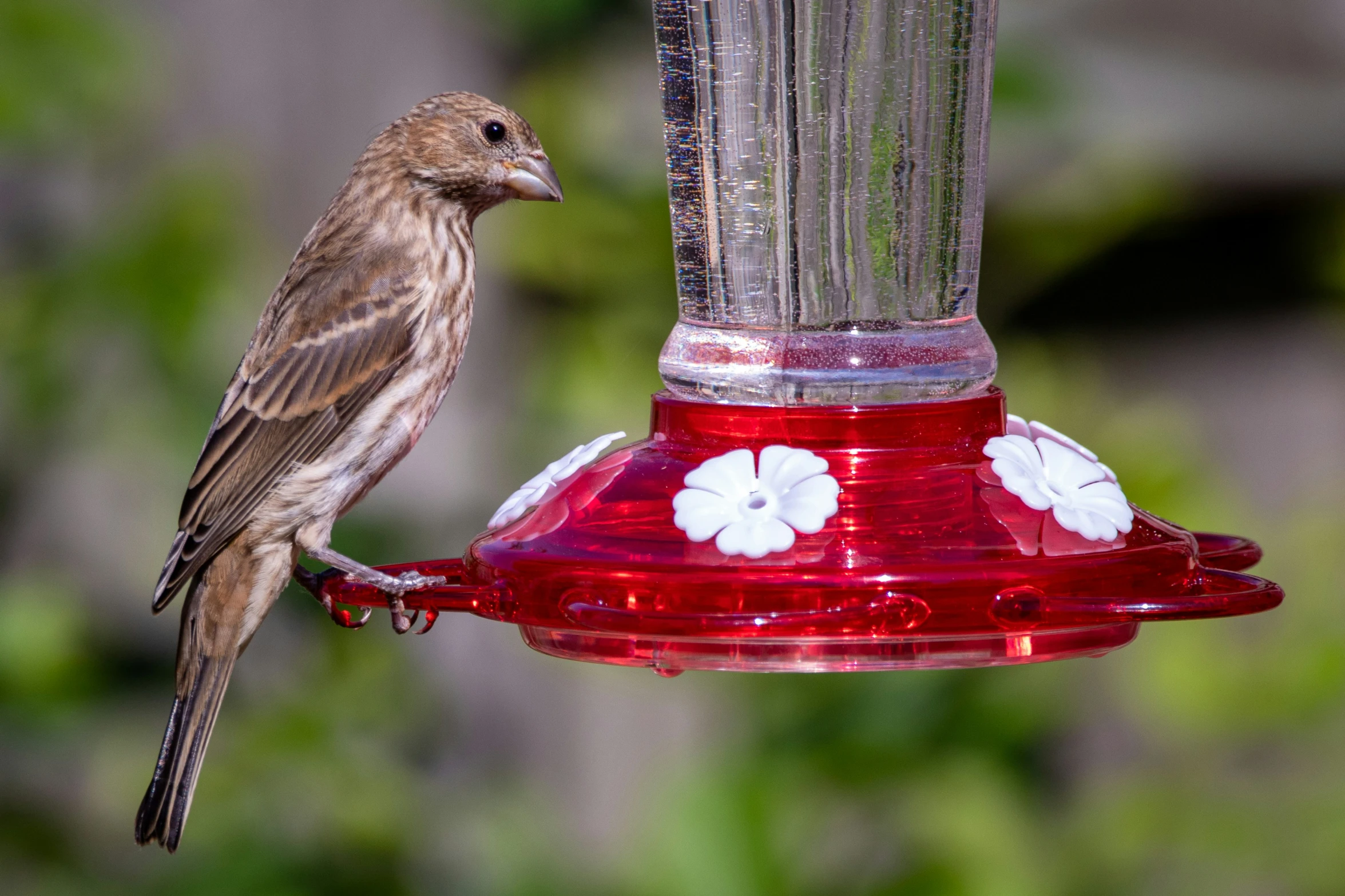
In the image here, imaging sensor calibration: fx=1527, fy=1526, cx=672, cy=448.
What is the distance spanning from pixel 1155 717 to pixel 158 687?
3299mm

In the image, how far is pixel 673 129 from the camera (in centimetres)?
→ 320

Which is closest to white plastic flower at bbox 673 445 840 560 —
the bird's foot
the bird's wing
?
the bird's foot

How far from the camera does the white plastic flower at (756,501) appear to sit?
7.51 feet

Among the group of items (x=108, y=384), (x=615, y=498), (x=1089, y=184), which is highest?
(x=1089, y=184)

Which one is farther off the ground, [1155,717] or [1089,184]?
[1089,184]

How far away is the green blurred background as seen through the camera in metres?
4.55

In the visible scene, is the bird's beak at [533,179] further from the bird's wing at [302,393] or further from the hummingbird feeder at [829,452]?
the hummingbird feeder at [829,452]

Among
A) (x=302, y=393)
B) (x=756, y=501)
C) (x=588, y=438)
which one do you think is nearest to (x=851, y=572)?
(x=756, y=501)

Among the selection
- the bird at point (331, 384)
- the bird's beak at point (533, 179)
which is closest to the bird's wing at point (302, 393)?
the bird at point (331, 384)

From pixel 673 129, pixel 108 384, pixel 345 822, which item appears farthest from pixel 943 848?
pixel 108 384

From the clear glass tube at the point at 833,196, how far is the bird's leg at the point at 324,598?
2.60 feet

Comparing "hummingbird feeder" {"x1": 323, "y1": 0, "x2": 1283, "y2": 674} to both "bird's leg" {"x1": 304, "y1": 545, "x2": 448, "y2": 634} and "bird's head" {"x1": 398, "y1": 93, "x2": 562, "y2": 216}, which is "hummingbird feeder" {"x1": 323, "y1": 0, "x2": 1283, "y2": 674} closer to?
"bird's leg" {"x1": 304, "y1": 545, "x2": 448, "y2": 634}

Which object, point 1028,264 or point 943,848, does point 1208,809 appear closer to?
point 943,848

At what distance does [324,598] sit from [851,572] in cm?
155
